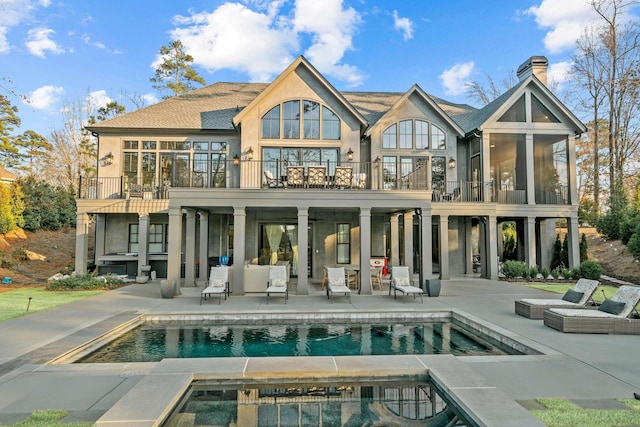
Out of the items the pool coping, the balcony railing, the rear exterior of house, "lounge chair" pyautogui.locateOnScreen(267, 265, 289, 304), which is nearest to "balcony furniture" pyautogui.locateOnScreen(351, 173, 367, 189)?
the balcony railing

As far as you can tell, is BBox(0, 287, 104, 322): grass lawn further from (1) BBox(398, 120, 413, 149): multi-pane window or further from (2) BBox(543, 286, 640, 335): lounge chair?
(1) BBox(398, 120, 413, 149): multi-pane window

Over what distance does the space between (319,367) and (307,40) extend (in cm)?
2698

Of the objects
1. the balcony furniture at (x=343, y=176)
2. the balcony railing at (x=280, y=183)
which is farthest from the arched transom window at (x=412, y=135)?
the balcony furniture at (x=343, y=176)

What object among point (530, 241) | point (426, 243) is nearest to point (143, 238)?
point (426, 243)

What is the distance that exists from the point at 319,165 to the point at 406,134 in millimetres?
4887

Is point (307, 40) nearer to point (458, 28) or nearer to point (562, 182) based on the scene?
point (458, 28)

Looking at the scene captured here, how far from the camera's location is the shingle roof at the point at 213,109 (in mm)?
16406

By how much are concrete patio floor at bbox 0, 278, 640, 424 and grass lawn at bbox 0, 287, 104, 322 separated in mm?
580

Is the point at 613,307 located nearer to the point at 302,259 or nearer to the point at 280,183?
the point at 302,259

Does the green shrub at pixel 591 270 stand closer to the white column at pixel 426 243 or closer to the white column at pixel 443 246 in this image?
the white column at pixel 443 246

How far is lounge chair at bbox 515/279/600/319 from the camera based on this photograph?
8.53 metres

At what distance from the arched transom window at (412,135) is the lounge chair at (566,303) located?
935cm

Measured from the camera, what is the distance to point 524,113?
1723cm

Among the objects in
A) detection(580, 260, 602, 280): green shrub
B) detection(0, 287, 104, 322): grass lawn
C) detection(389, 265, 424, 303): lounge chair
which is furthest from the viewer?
detection(580, 260, 602, 280): green shrub
